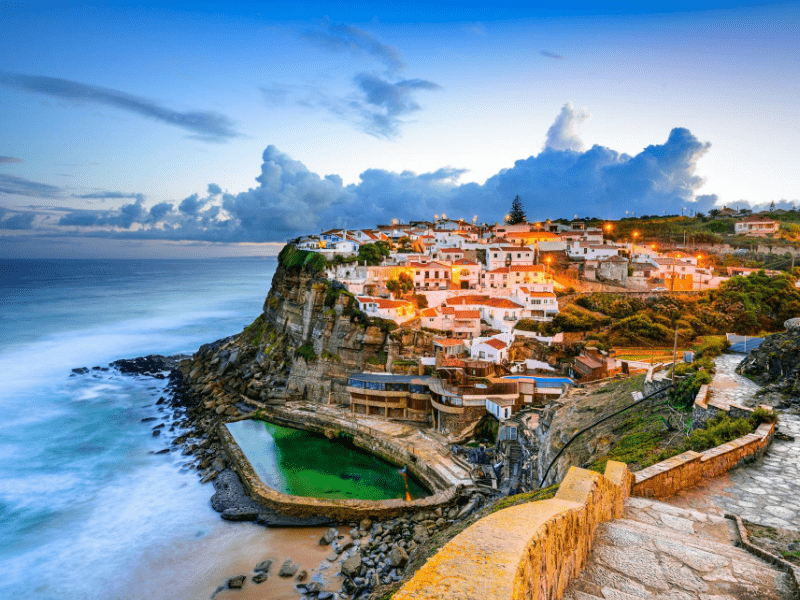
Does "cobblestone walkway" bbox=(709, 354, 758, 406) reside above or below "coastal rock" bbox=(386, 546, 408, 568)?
above

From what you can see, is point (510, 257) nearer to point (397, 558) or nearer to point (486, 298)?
point (486, 298)

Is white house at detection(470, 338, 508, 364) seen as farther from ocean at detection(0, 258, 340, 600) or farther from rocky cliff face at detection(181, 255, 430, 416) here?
ocean at detection(0, 258, 340, 600)

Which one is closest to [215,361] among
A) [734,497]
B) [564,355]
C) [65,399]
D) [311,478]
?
[65,399]

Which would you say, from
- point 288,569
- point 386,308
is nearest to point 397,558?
point 288,569

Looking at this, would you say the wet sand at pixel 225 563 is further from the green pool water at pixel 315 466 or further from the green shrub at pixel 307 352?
the green shrub at pixel 307 352

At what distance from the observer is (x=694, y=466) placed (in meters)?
7.07

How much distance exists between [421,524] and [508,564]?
643 inches

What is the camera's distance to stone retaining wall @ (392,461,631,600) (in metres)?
2.45

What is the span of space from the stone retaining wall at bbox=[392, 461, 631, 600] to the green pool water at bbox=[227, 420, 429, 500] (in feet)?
57.6

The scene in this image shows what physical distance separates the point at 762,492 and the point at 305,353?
3114cm

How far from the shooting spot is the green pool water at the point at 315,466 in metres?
21.0

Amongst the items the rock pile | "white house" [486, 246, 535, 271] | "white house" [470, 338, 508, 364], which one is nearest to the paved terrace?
"white house" [470, 338, 508, 364]

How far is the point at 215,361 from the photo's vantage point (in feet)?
130

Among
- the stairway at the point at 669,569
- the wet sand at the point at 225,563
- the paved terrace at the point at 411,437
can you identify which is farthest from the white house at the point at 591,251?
the stairway at the point at 669,569
